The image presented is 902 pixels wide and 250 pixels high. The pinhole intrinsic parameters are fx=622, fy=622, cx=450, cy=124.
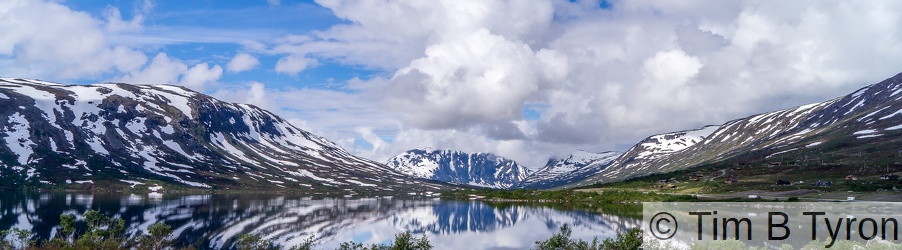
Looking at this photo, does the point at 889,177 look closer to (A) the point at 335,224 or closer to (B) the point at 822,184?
(B) the point at 822,184

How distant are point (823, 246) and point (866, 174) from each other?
185970mm

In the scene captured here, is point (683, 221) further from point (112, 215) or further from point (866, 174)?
point (866, 174)

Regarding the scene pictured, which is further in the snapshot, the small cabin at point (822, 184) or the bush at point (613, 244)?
the small cabin at point (822, 184)

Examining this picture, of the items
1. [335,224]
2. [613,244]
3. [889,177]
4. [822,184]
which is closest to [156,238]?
[613,244]

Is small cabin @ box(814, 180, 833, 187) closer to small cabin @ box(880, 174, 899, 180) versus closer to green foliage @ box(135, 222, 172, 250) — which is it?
small cabin @ box(880, 174, 899, 180)

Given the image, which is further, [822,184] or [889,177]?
[822,184]

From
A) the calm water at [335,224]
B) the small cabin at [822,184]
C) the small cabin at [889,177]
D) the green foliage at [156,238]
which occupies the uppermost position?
the small cabin at [889,177]

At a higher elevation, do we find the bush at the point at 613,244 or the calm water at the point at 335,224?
the bush at the point at 613,244

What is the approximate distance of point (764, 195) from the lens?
17925 centimetres

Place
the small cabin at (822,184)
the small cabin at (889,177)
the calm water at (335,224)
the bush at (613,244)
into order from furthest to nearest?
the small cabin at (822,184) < the small cabin at (889,177) < the calm water at (335,224) < the bush at (613,244)

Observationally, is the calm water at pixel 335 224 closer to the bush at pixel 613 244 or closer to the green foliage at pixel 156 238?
the green foliage at pixel 156 238

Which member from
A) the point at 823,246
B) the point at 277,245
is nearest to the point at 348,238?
the point at 277,245

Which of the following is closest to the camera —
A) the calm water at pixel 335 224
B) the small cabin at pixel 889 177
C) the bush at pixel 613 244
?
the bush at pixel 613 244

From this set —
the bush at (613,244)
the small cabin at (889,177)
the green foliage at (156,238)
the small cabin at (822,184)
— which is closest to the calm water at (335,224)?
the green foliage at (156,238)
